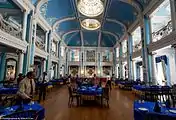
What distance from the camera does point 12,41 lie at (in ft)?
23.0

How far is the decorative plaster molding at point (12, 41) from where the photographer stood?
6.25 m

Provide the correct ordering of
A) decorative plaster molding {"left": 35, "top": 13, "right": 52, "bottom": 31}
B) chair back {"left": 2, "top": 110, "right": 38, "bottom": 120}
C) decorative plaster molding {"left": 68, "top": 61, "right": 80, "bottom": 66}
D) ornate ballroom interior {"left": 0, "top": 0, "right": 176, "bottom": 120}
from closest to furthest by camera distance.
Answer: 1. chair back {"left": 2, "top": 110, "right": 38, "bottom": 120}
2. ornate ballroom interior {"left": 0, "top": 0, "right": 176, "bottom": 120}
3. decorative plaster molding {"left": 35, "top": 13, "right": 52, "bottom": 31}
4. decorative plaster molding {"left": 68, "top": 61, "right": 80, "bottom": 66}

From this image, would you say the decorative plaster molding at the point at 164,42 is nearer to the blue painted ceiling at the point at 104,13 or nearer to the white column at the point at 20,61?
the blue painted ceiling at the point at 104,13

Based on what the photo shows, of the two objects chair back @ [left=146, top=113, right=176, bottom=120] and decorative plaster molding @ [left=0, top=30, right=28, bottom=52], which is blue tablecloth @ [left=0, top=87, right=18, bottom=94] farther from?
chair back @ [left=146, top=113, right=176, bottom=120]

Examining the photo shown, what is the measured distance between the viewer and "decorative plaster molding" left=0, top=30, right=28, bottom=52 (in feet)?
20.5

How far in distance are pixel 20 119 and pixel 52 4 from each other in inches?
438

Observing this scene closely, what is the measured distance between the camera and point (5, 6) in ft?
29.0

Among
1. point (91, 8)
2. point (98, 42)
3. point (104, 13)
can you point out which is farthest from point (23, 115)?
point (98, 42)

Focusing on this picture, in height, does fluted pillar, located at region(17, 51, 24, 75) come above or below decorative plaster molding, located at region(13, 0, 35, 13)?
below

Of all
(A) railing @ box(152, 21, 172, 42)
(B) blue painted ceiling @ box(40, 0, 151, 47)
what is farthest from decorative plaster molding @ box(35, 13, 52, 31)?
(A) railing @ box(152, 21, 172, 42)

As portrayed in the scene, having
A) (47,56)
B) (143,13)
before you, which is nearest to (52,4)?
(47,56)

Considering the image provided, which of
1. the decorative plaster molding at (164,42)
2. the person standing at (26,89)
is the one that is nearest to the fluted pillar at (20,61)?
the person standing at (26,89)

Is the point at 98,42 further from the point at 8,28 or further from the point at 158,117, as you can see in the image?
the point at 158,117

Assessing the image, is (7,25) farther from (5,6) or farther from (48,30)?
(48,30)
